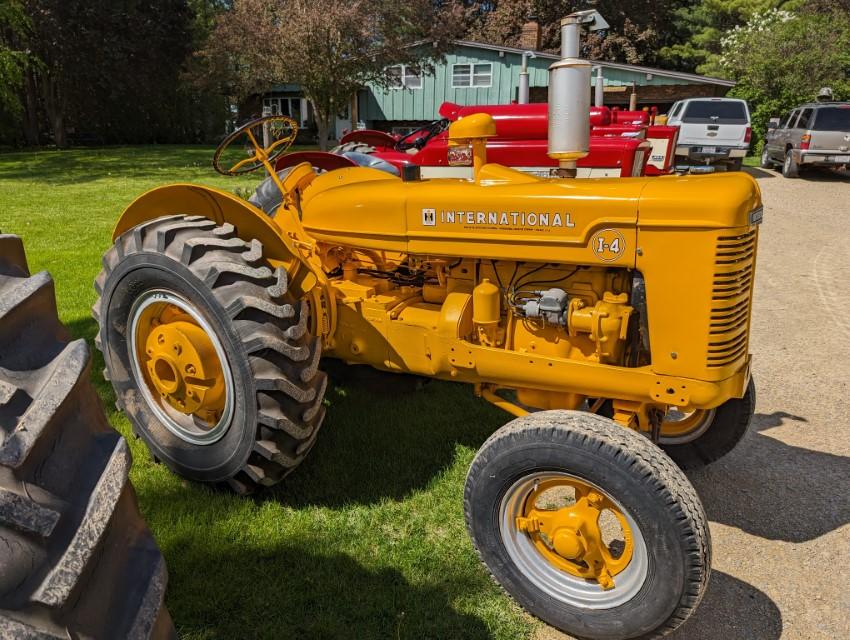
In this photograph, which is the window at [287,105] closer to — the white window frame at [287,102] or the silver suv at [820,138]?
the white window frame at [287,102]

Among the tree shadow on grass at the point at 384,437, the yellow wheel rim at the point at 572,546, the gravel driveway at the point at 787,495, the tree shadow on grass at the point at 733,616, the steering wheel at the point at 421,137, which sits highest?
the steering wheel at the point at 421,137

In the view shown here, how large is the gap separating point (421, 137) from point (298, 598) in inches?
440

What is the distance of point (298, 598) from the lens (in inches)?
103

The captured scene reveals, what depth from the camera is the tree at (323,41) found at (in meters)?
16.6

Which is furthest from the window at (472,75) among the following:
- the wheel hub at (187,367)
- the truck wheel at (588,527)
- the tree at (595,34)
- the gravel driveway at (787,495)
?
the truck wheel at (588,527)

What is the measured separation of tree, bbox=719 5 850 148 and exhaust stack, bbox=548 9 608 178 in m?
21.6

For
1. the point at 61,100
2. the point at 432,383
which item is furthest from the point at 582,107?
the point at 61,100

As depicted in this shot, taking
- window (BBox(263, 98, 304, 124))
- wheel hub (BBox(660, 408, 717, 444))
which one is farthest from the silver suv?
window (BBox(263, 98, 304, 124))

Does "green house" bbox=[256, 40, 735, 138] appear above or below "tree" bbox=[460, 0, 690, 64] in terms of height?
below

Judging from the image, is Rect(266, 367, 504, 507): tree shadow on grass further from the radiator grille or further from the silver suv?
the silver suv

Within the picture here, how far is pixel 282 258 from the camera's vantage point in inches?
124

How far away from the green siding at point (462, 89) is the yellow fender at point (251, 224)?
1981cm

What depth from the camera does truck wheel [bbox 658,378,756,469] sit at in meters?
3.28

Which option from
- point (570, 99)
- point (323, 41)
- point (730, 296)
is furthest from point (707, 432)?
point (323, 41)
